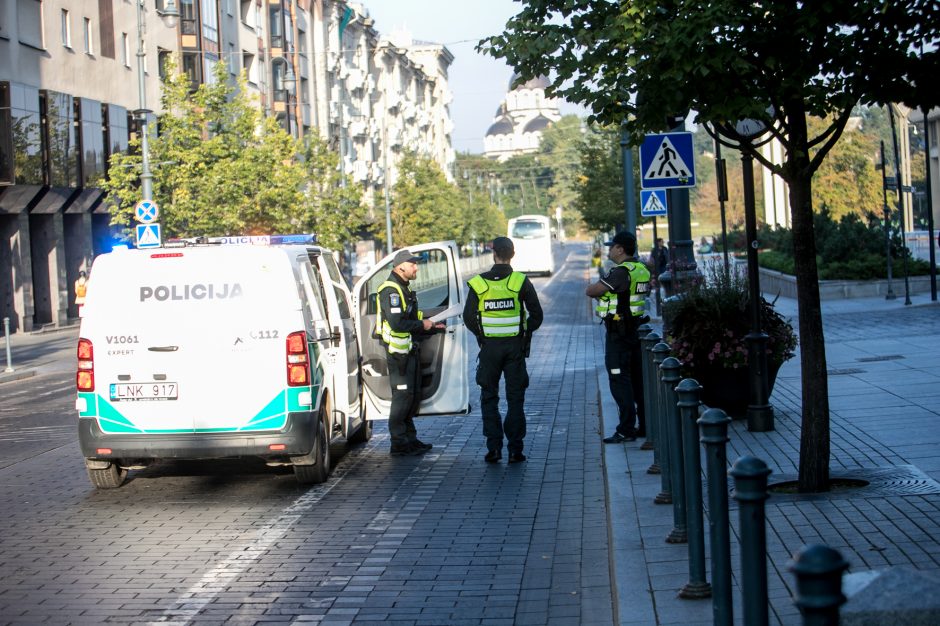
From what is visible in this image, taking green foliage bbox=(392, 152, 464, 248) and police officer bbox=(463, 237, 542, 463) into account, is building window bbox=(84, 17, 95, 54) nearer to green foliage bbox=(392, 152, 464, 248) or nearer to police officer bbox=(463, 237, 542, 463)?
police officer bbox=(463, 237, 542, 463)

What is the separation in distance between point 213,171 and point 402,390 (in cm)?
3020

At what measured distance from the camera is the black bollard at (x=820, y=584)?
2.83 metres

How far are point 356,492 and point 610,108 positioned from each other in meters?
3.67

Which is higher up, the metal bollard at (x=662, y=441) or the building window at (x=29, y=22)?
the building window at (x=29, y=22)

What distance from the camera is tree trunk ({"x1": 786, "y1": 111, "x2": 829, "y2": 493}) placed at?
8.23 metres

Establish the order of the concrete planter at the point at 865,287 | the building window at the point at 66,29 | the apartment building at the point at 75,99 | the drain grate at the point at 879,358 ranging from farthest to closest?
the building window at the point at 66,29 → the apartment building at the point at 75,99 → the concrete planter at the point at 865,287 → the drain grate at the point at 879,358

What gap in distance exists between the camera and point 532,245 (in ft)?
247

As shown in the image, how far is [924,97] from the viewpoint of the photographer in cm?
802

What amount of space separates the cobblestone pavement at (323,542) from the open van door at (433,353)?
1.54ft

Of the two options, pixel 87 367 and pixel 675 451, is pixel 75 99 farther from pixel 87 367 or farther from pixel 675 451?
pixel 675 451

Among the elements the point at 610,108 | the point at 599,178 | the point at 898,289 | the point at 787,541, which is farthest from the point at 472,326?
the point at 599,178

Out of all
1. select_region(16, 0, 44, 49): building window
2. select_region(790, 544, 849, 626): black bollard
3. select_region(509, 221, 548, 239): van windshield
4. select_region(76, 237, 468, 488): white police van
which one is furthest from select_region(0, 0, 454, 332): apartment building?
select_region(790, 544, 849, 626): black bollard

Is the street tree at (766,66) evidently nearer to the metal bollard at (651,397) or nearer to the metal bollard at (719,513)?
the metal bollard at (651,397)

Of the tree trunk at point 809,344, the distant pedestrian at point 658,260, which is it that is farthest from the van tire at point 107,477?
the distant pedestrian at point 658,260
